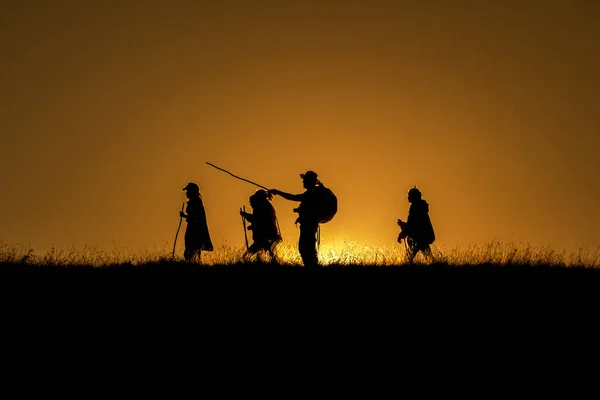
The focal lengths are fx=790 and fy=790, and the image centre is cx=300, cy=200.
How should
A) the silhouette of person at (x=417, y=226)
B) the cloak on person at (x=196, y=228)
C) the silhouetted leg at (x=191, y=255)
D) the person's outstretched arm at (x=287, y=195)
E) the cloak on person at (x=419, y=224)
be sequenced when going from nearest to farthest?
1. the silhouetted leg at (x=191, y=255)
2. the person's outstretched arm at (x=287, y=195)
3. the silhouette of person at (x=417, y=226)
4. the cloak on person at (x=419, y=224)
5. the cloak on person at (x=196, y=228)

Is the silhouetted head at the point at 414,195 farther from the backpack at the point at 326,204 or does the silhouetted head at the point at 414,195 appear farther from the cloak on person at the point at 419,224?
the backpack at the point at 326,204

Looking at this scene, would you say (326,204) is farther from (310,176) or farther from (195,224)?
(195,224)

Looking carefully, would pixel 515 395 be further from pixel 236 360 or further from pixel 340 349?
pixel 236 360

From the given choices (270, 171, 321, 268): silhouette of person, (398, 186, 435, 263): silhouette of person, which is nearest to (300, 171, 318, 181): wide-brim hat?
(270, 171, 321, 268): silhouette of person

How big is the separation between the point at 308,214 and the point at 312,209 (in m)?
0.15

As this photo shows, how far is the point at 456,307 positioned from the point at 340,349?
2578 millimetres

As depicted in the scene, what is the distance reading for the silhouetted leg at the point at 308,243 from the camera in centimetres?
1750

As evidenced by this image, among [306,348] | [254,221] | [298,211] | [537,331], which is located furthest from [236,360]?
[254,221]

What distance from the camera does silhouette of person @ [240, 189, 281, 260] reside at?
19.2m

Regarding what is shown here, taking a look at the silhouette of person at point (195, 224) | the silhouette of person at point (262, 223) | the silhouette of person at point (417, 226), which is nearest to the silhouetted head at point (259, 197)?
the silhouette of person at point (262, 223)

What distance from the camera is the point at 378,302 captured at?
551 inches

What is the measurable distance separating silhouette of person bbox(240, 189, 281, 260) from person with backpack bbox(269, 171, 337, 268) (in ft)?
4.45

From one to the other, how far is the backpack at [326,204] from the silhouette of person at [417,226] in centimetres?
224

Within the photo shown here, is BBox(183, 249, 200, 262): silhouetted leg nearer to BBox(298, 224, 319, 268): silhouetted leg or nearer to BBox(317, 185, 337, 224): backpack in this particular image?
BBox(298, 224, 319, 268): silhouetted leg
